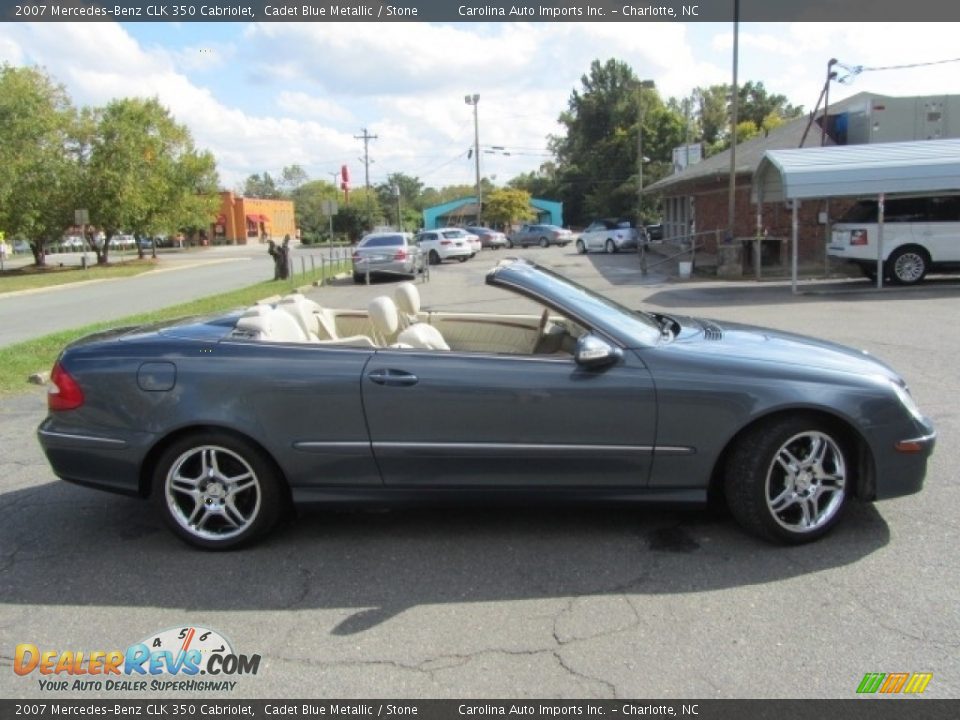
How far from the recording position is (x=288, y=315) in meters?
4.41

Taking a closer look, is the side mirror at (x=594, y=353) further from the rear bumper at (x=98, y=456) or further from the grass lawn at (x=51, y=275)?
the grass lawn at (x=51, y=275)

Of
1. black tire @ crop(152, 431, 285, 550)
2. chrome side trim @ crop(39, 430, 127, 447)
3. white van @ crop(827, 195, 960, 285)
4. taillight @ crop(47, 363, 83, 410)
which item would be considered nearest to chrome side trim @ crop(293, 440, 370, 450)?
black tire @ crop(152, 431, 285, 550)

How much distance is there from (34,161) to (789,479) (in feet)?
128

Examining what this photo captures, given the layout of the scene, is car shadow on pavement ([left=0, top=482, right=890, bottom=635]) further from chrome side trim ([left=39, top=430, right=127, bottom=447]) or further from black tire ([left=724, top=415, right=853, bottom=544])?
chrome side trim ([left=39, top=430, right=127, bottom=447])

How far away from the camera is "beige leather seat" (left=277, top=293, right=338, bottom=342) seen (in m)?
4.56

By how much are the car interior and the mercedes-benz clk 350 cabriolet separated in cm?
8

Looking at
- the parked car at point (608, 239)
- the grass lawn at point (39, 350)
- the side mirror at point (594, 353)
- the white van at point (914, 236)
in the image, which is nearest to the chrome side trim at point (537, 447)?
the side mirror at point (594, 353)

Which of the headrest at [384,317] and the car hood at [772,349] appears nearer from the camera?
the car hood at [772,349]

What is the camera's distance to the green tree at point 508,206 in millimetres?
67688

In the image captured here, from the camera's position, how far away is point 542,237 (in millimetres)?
49375

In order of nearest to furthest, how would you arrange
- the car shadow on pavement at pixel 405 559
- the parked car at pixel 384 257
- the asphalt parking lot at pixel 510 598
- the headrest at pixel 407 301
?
the asphalt parking lot at pixel 510 598 < the car shadow on pavement at pixel 405 559 < the headrest at pixel 407 301 < the parked car at pixel 384 257

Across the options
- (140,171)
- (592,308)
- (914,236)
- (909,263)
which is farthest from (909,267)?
(140,171)

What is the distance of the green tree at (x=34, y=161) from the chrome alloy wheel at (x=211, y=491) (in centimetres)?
3534

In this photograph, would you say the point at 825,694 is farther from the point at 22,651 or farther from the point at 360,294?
the point at 360,294
